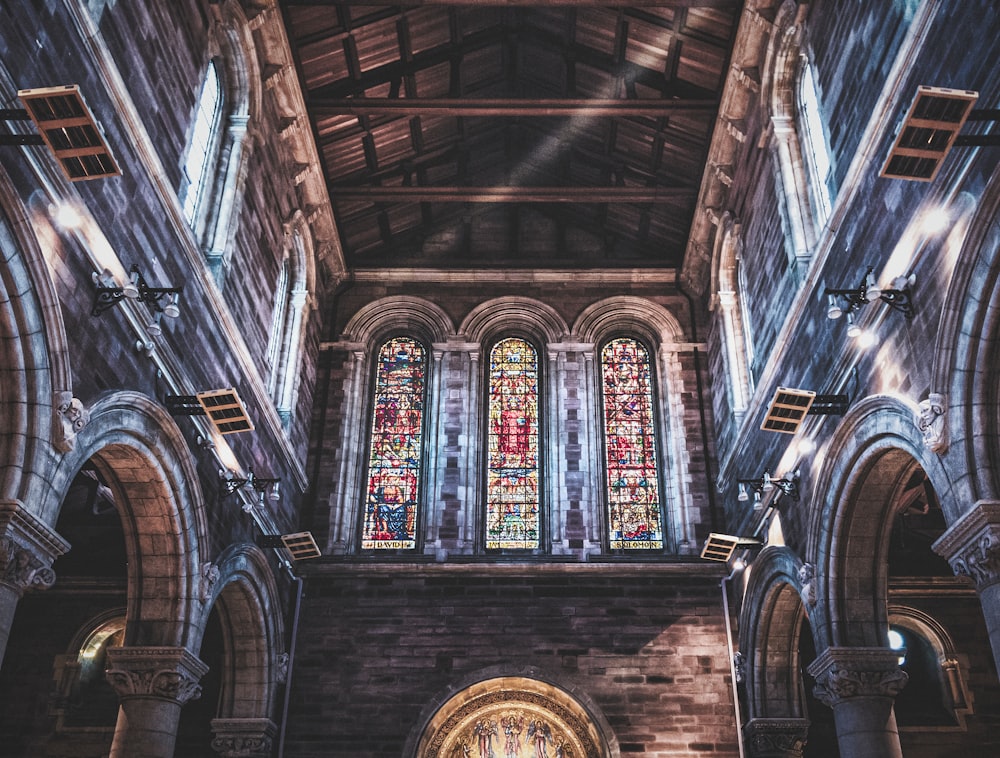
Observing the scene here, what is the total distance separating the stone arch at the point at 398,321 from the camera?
62.6 feet

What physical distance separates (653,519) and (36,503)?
441 inches

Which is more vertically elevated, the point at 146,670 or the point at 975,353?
the point at 975,353

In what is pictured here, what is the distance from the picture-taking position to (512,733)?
15.7 metres

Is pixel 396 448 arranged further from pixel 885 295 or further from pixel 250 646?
pixel 885 295

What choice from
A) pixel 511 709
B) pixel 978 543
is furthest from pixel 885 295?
pixel 511 709

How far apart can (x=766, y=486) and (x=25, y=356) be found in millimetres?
9223

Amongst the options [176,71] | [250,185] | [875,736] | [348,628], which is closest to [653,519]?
[348,628]

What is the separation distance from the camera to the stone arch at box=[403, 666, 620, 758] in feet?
50.5

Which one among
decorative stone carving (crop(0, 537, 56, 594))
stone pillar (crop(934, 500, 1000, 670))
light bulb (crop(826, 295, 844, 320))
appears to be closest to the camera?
stone pillar (crop(934, 500, 1000, 670))

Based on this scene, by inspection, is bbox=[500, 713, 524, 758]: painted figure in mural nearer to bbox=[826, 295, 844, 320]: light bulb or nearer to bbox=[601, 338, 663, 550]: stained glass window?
bbox=[601, 338, 663, 550]: stained glass window

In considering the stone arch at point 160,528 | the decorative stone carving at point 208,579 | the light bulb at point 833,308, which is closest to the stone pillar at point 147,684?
the stone arch at point 160,528

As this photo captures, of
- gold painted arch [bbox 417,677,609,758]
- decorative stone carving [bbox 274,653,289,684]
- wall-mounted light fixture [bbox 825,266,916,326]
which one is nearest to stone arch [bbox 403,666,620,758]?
gold painted arch [bbox 417,677,609,758]

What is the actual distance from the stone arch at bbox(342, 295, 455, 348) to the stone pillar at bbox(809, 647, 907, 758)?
32.6ft

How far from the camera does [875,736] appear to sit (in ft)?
35.5
